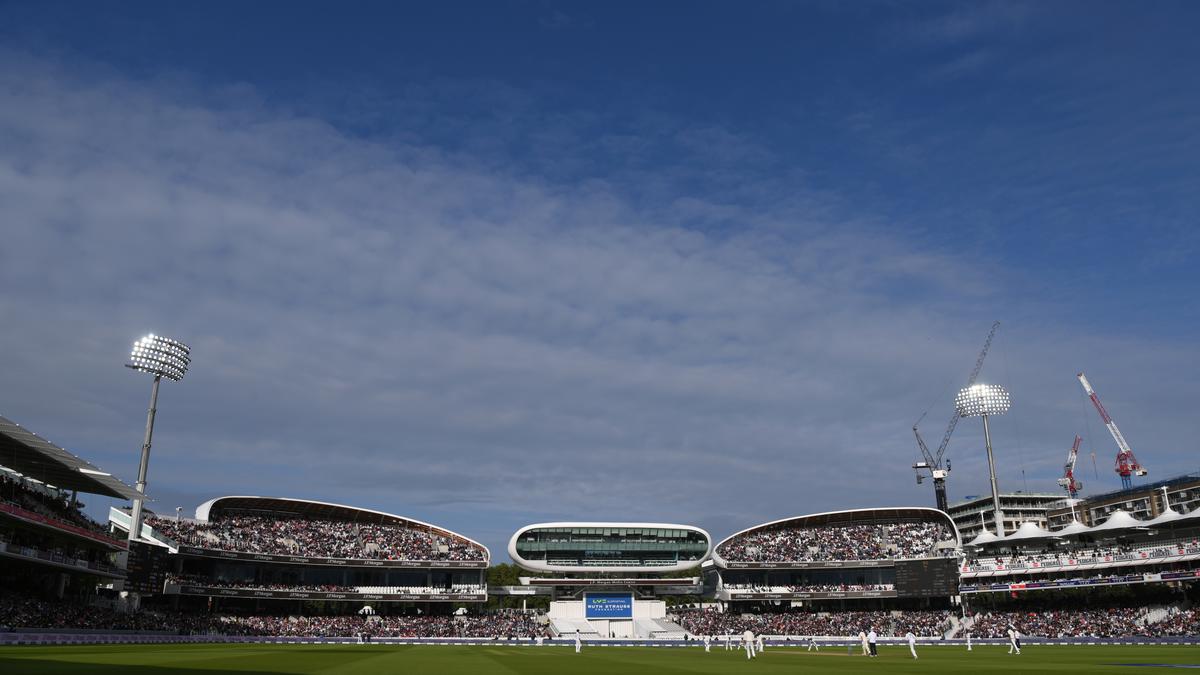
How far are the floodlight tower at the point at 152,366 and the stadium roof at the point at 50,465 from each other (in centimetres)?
322

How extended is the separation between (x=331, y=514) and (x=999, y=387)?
91.8 m

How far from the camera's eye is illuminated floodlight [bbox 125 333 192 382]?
268 feet

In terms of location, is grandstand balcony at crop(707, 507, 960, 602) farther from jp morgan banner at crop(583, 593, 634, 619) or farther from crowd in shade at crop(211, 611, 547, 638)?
crowd in shade at crop(211, 611, 547, 638)

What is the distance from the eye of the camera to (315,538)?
10138cm

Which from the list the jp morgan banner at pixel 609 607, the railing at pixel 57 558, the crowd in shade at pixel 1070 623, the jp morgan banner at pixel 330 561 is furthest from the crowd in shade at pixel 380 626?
the crowd in shade at pixel 1070 623

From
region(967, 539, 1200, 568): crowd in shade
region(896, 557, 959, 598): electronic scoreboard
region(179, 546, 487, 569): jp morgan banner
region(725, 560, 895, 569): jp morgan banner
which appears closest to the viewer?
region(967, 539, 1200, 568): crowd in shade

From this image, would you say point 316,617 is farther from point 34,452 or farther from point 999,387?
point 999,387

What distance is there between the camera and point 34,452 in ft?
200

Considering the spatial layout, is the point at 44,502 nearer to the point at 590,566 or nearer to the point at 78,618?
the point at 78,618

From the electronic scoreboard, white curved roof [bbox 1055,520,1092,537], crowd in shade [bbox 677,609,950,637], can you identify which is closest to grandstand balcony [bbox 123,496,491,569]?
crowd in shade [bbox 677,609,950,637]

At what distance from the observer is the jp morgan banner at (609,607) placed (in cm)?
9875

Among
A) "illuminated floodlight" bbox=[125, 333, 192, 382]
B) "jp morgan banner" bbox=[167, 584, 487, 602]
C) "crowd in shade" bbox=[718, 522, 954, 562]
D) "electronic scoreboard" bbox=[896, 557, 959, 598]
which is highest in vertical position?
"illuminated floodlight" bbox=[125, 333, 192, 382]

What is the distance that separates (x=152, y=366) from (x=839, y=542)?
3366 inches

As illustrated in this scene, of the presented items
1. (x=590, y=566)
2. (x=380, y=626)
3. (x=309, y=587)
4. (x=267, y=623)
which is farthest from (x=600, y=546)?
(x=267, y=623)
